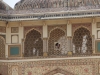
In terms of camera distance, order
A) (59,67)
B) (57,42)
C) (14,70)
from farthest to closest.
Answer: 1. (57,42)
2. (14,70)
3. (59,67)

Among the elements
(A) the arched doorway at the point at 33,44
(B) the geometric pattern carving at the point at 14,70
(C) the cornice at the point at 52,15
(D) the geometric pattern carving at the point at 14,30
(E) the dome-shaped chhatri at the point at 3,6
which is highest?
(E) the dome-shaped chhatri at the point at 3,6

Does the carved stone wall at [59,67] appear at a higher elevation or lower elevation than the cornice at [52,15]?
lower

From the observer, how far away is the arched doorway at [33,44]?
16797mm

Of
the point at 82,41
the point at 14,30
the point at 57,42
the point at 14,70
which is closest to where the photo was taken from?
the point at 82,41

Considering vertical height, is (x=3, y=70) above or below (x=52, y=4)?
below

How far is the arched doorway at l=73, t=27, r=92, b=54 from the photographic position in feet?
53.1

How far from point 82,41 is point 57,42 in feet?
4.10

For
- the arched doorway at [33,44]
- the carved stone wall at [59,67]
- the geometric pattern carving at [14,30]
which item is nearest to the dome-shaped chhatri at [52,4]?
the geometric pattern carving at [14,30]

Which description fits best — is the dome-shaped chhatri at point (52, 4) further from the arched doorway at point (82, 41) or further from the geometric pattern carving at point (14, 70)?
the geometric pattern carving at point (14, 70)

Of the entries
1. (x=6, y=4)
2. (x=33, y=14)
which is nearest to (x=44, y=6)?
(x=33, y=14)

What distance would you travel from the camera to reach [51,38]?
16.6 metres

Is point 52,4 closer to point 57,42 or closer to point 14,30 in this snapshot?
point 57,42

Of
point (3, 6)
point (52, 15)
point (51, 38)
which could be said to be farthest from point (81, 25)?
point (3, 6)

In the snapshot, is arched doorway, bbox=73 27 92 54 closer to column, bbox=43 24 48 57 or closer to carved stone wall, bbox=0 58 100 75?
carved stone wall, bbox=0 58 100 75
